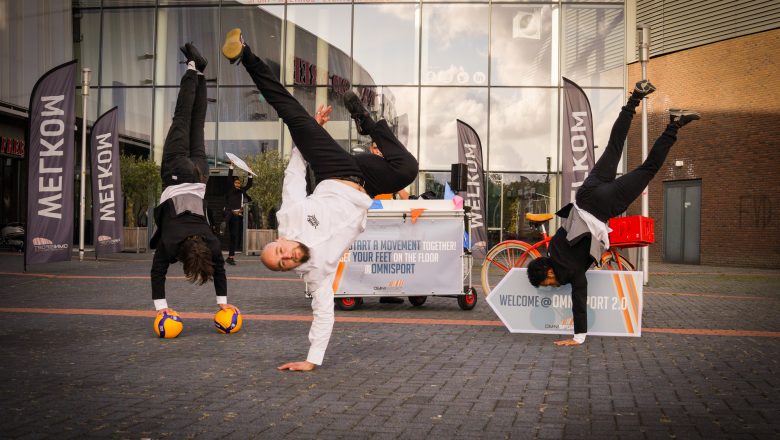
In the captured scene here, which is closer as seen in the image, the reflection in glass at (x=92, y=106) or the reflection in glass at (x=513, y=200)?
the reflection in glass at (x=513, y=200)

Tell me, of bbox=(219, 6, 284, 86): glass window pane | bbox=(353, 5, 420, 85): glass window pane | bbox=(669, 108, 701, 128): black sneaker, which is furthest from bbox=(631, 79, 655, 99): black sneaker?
bbox=(219, 6, 284, 86): glass window pane

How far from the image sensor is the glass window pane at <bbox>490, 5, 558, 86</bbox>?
2586 cm

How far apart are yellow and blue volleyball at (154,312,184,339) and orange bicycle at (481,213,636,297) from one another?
159 inches

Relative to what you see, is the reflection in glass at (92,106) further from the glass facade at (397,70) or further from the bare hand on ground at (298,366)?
the bare hand on ground at (298,366)

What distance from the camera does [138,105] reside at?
88.3 ft

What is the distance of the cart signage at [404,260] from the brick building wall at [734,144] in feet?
52.1

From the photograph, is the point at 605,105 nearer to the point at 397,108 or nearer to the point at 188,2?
the point at 397,108

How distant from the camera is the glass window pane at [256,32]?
1046 inches

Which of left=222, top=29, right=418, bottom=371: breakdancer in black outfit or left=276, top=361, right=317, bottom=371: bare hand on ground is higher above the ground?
left=222, top=29, right=418, bottom=371: breakdancer in black outfit

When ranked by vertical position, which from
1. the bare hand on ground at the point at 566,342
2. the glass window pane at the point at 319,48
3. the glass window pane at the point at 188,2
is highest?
the glass window pane at the point at 188,2

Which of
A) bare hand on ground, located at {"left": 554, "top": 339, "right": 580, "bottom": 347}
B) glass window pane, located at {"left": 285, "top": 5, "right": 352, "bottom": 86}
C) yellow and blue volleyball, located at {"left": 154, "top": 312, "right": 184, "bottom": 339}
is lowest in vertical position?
bare hand on ground, located at {"left": 554, "top": 339, "right": 580, "bottom": 347}

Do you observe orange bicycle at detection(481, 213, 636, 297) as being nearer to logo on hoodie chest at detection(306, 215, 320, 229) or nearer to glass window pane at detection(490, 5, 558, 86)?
logo on hoodie chest at detection(306, 215, 320, 229)

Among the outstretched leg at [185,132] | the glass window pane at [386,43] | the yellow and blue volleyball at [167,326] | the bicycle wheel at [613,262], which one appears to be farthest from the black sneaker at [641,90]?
the glass window pane at [386,43]

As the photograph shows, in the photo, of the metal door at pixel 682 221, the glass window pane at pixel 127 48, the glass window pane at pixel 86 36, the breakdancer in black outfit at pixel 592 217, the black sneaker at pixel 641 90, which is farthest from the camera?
the glass window pane at pixel 86 36
